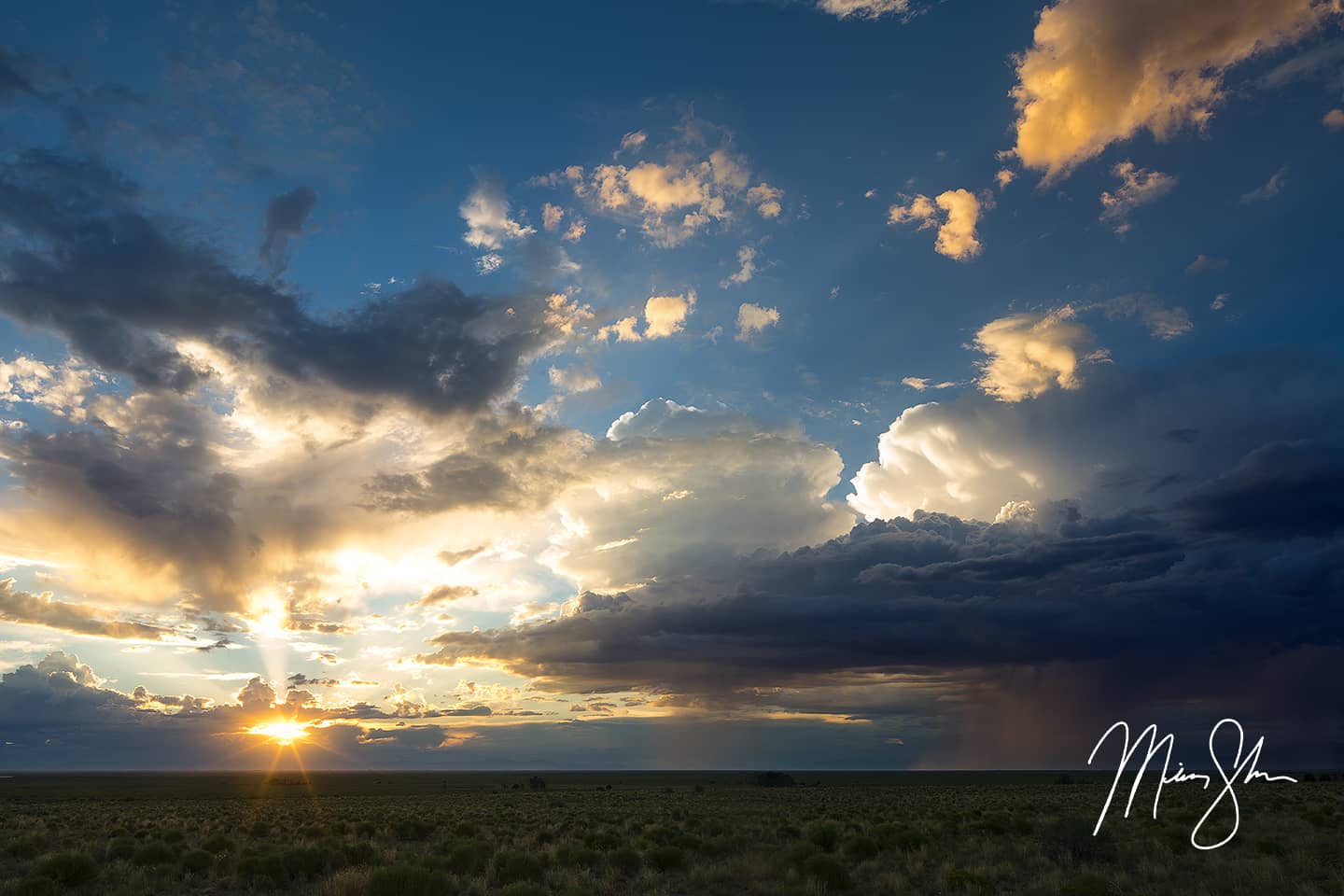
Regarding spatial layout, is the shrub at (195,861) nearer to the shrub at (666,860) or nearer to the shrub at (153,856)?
the shrub at (153,856)

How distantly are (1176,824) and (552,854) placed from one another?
25.0 metres

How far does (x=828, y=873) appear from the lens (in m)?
22.0

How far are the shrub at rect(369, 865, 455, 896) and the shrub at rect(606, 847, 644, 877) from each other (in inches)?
257

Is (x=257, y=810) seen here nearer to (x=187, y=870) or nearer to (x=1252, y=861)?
(x=187, y=870)

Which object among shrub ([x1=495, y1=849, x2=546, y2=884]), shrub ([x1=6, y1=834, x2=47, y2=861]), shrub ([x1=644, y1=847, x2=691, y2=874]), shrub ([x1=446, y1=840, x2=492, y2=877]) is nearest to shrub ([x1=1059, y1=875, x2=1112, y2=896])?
shrub ([x1=644, y1=847, x2=691, y2=874])

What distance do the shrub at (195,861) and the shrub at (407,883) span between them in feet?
31.2

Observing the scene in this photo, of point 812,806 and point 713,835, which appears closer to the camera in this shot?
point 713,835

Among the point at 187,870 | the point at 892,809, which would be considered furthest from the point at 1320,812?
the point at 187,870

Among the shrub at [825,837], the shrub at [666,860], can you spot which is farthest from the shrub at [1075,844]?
the shrub at [666,860]

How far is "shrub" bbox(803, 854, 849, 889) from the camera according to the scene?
852 inches

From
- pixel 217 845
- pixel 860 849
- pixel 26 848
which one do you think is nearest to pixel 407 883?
pixel 860 849

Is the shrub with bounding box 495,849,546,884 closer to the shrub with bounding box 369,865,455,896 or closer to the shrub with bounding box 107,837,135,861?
the shrub with bounding box 369,865,455,896

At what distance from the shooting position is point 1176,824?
3188 centimetres

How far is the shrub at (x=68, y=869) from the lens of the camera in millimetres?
21453
